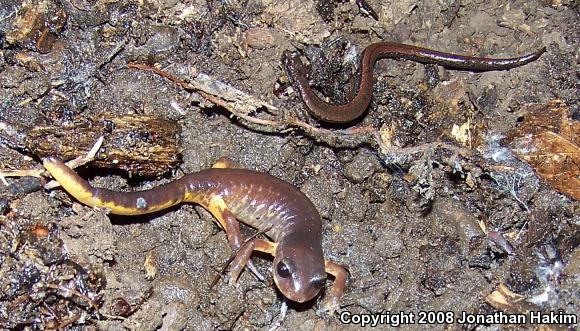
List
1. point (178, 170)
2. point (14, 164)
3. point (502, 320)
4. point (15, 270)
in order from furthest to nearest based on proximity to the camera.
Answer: point (178, 170), point (502, 320), point (14, 164), point (15, 270)

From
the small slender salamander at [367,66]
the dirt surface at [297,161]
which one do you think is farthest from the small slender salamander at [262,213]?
the small slender salamander at [367,66]

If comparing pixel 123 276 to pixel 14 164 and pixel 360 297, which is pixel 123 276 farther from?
pixel 360 297

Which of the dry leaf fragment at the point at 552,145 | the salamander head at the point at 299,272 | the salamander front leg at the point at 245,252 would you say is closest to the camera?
the salamander head at the point at 299,272

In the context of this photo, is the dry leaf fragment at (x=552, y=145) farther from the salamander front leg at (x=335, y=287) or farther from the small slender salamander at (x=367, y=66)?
the salamander front leg at (x=335, y=287)

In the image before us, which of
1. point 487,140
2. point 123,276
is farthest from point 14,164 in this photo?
point 487,140

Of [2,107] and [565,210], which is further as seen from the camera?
[565,210]

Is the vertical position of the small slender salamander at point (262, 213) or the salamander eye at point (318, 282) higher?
the small slender salamander at point (262, 213)

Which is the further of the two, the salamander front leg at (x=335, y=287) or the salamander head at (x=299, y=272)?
the salamander front leg at (x=335, y=287)
